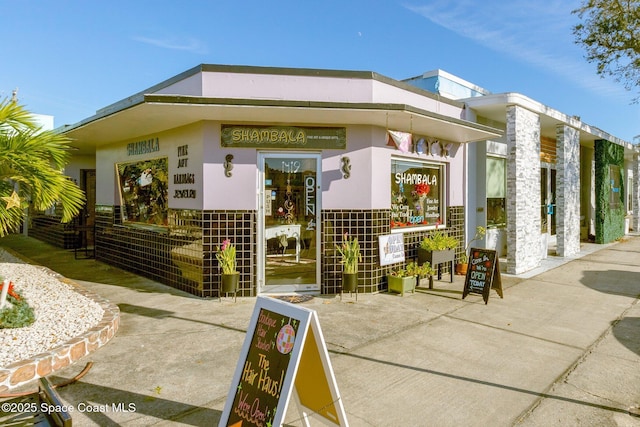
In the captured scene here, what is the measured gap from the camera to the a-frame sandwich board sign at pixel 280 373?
110 inches

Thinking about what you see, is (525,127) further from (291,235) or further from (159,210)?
(159,210)

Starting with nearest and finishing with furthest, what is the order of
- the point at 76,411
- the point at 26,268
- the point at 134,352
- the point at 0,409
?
the point at 0,409
the point at 76,411
the point at 134,352
the point at 26,268

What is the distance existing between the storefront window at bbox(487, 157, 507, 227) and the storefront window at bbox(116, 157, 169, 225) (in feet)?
26.6

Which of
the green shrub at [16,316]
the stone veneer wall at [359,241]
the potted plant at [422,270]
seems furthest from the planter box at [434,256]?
the green shrub at [16,316]

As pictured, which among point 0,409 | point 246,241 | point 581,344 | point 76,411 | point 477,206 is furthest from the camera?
point 477,206

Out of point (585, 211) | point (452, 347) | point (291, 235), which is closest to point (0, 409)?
point (452, 347)

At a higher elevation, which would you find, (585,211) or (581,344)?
(585,211)

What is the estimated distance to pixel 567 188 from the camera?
1231cm

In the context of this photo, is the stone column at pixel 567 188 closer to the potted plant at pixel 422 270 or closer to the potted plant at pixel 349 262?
the potted plant at pixel 422 270

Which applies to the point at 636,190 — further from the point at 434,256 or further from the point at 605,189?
the point at 434,256

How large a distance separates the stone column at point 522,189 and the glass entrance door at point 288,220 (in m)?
4.84

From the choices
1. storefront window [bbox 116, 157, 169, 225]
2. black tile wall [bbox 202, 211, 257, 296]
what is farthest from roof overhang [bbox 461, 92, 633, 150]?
storefront window [bbox 116, 157, 169, 225]

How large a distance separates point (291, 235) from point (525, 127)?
6284 mm

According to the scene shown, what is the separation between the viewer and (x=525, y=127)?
9.91m
